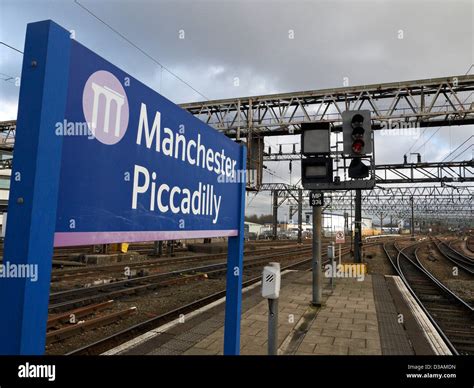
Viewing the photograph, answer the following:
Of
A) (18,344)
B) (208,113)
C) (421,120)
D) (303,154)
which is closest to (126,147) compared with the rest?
(18,344)

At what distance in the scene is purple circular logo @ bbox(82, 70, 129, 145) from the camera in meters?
1.59

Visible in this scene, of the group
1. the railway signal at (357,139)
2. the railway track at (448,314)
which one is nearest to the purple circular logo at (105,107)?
the railway signal at (357,139)

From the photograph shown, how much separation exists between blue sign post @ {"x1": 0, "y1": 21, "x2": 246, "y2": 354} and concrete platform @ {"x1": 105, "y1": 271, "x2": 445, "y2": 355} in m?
3.89

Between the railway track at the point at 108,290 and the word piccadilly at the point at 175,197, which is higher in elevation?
the word piccadilly at the point at 175,197

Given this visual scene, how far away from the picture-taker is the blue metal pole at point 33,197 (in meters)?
1.32

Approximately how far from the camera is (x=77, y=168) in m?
1.57

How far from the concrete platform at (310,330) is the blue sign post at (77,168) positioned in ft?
12.8
